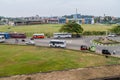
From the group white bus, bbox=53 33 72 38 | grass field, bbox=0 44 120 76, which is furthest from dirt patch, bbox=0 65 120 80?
white bus, bbox=53 33 72 38

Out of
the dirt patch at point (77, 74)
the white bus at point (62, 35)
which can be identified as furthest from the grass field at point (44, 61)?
the white bus at point (62, 35)

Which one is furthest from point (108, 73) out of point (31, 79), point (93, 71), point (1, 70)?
point (1, 70)

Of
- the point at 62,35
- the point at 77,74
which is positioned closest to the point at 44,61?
the point at 77,74

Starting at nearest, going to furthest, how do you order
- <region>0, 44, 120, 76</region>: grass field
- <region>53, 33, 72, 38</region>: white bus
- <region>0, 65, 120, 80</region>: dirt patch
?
<region>0, 65, 120, 80</region>: dirt patch
<region>0, 44, 120, 76</region>: grass field
<region>53, 33, 72, 38</region>: white bus

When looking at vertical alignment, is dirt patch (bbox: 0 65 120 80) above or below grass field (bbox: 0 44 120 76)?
above

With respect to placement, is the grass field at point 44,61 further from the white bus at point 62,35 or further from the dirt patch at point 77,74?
the white bus at point 62,35

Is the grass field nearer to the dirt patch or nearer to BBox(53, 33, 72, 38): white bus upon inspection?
the dirt patch

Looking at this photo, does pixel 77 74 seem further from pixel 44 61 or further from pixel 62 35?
pixel 62 35

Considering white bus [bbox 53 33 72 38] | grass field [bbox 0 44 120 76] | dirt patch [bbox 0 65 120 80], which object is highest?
dirt patch [bbox 0 65 120 80]

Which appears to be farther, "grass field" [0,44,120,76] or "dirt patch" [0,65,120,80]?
"grass field" [0,44,120,76]

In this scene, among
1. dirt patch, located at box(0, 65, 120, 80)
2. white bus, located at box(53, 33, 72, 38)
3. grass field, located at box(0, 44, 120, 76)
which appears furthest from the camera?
white bus, located at box(53, 33, 72, 38)
